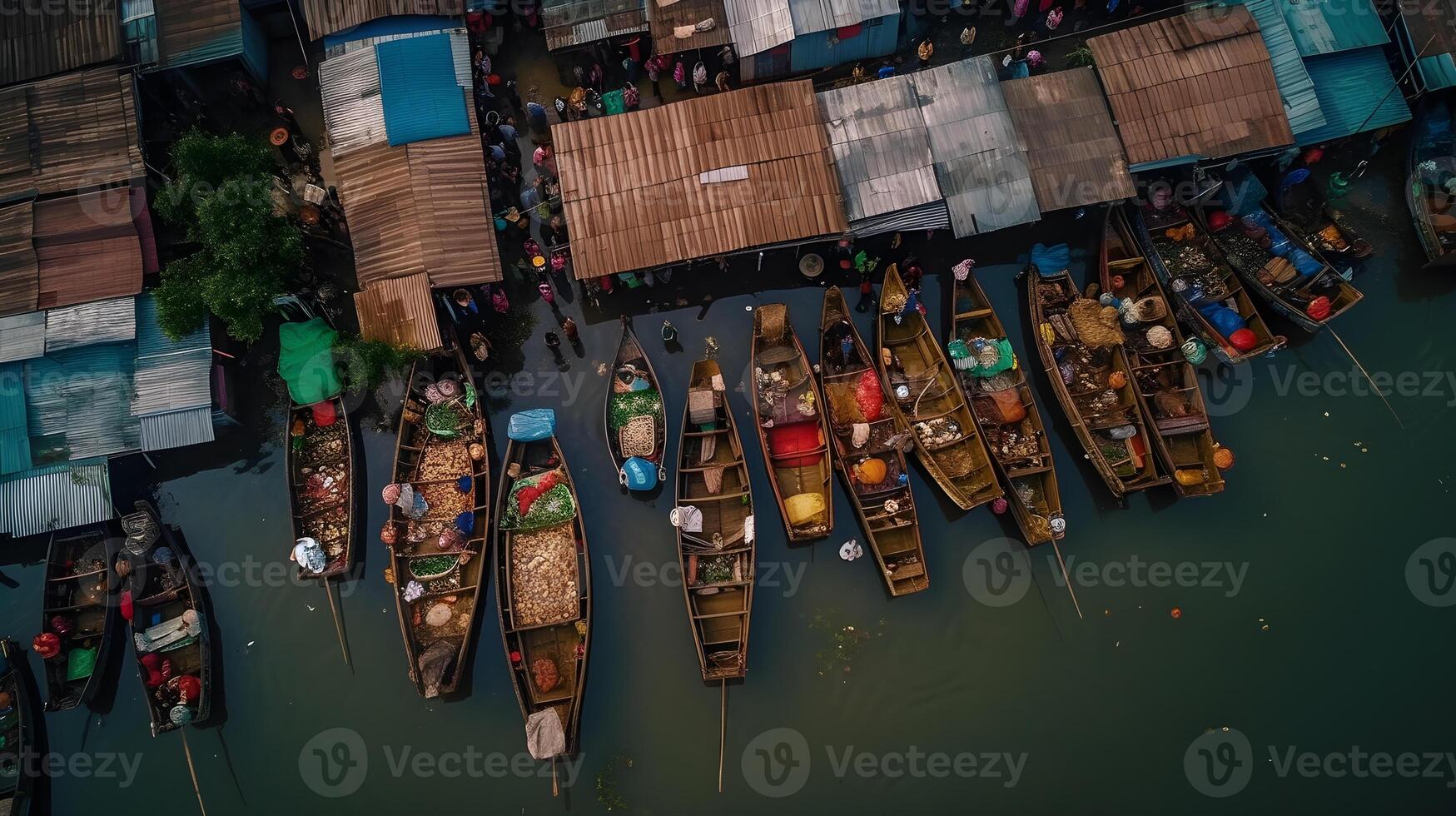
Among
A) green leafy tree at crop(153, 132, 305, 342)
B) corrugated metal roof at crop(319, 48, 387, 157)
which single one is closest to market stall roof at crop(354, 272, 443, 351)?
green leafy tree at crop(153, 132, 305, 342)

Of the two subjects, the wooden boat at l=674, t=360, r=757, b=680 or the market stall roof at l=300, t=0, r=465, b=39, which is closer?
the wooden boat at l=674, t=360, r=757, b=680

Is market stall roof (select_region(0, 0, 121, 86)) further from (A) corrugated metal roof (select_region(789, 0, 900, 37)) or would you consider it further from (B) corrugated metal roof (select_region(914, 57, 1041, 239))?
(B) corrugated metal roof (select_region(914, 57, 1041, 239))

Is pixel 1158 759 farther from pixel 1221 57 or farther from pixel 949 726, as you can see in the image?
pixel 1221 57

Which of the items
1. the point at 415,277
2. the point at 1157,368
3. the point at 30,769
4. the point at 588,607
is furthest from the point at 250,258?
the point at 1157,368

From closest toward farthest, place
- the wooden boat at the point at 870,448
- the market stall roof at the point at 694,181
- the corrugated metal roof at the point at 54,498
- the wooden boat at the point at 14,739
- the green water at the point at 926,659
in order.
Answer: the wooden boat at the point at 14,739, the corrugated metal roof at the point at 54,498, the green water at the point at 926,659, the wooden boat at the point at 870,448, the market stall roof at the point at 694,181

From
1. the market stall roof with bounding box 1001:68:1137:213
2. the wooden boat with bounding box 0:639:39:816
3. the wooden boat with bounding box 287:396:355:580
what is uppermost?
the market stall roof with bounding box 1001:68:1137:213

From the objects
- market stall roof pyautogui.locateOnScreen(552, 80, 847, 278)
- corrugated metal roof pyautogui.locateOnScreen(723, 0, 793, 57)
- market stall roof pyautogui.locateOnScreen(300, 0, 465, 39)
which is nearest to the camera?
market stall roof pyautogui.locateOnScreen(552, 80, 847, 278)

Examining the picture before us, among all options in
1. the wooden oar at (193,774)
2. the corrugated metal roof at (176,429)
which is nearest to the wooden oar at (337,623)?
the wooden oar at (193,774)

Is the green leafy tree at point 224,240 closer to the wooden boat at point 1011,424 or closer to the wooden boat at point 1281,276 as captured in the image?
the wooden boat at point 1011,424
